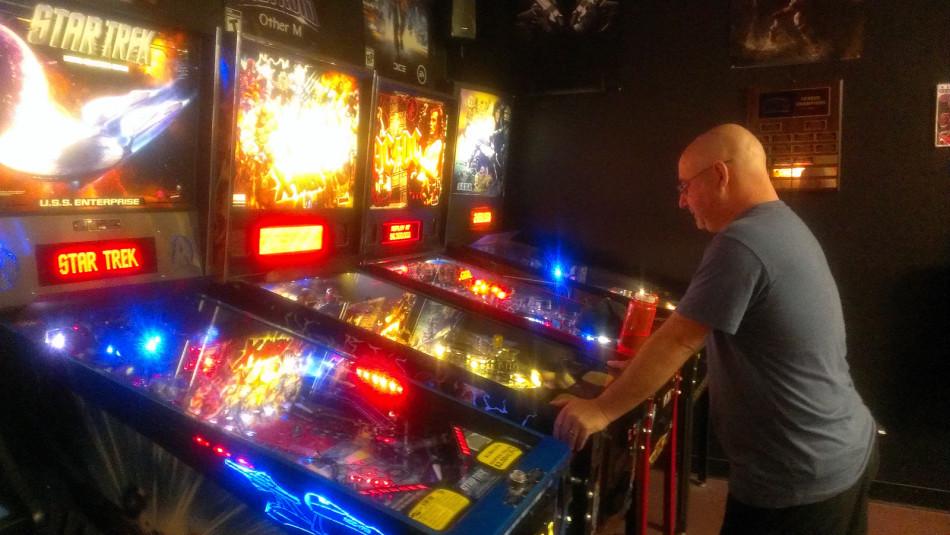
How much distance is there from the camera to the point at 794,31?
9.87 ft

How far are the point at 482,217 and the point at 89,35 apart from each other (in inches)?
81.1

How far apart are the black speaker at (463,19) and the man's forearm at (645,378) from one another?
200 centimetres

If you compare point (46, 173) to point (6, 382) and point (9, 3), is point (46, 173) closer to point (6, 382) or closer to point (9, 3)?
point (9, 3)

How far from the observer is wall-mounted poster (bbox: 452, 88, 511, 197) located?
297 cm

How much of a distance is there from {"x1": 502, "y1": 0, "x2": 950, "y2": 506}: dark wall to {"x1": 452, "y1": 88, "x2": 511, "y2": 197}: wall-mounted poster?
0.51m

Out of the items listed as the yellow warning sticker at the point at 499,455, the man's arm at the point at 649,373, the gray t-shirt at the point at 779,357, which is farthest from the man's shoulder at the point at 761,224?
the yellow warning sticker at the point at 499,455

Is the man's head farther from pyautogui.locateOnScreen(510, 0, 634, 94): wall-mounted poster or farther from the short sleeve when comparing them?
→ pyautogui.locateOnScreen(510, 0, 634, 94): wall-mounted poster

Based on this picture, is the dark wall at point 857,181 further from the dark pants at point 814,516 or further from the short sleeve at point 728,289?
the short sleeve at point 728,289

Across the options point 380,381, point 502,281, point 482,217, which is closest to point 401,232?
point 502,281

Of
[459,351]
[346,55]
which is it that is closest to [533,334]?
[459,351]

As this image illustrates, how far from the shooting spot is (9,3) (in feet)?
4.05

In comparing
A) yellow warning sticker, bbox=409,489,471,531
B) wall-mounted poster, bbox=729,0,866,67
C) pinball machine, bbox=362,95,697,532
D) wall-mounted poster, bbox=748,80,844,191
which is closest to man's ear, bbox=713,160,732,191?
pinball machine, bbox=362,95,697,532

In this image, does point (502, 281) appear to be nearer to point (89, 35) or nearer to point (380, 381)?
point (380, 381)

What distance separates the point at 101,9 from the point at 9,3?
18 cm
